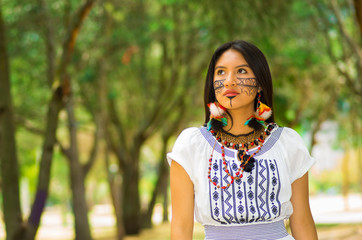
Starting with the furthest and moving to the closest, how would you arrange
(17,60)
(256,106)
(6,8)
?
(17,60) → (6,8) → (256,106)

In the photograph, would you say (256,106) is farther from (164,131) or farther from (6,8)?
(164,131)

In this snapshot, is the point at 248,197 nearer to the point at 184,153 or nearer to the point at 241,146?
the point at 241,146

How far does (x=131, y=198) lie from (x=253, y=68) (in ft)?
58.2

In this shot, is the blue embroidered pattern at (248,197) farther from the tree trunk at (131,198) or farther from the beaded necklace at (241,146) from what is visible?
the tree trunk at (131,198)

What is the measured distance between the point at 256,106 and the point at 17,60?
13.4 metres

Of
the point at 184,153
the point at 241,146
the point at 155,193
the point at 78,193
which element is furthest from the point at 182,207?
the point at 155,193

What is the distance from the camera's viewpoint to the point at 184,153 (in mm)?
2709

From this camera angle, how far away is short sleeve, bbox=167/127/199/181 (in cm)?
267

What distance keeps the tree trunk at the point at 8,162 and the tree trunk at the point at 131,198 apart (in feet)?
35.9

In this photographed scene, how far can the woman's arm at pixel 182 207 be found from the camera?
2633mm

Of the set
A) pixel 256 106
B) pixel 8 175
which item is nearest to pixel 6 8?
pixel 8 175

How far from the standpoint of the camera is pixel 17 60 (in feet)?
50.2

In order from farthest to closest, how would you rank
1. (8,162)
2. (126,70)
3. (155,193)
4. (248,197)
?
(155,193)
(126,70)
(8,162)
(248,197)

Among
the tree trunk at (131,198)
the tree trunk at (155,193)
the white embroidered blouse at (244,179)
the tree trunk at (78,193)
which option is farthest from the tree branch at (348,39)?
the tree trunk at (155,193)
